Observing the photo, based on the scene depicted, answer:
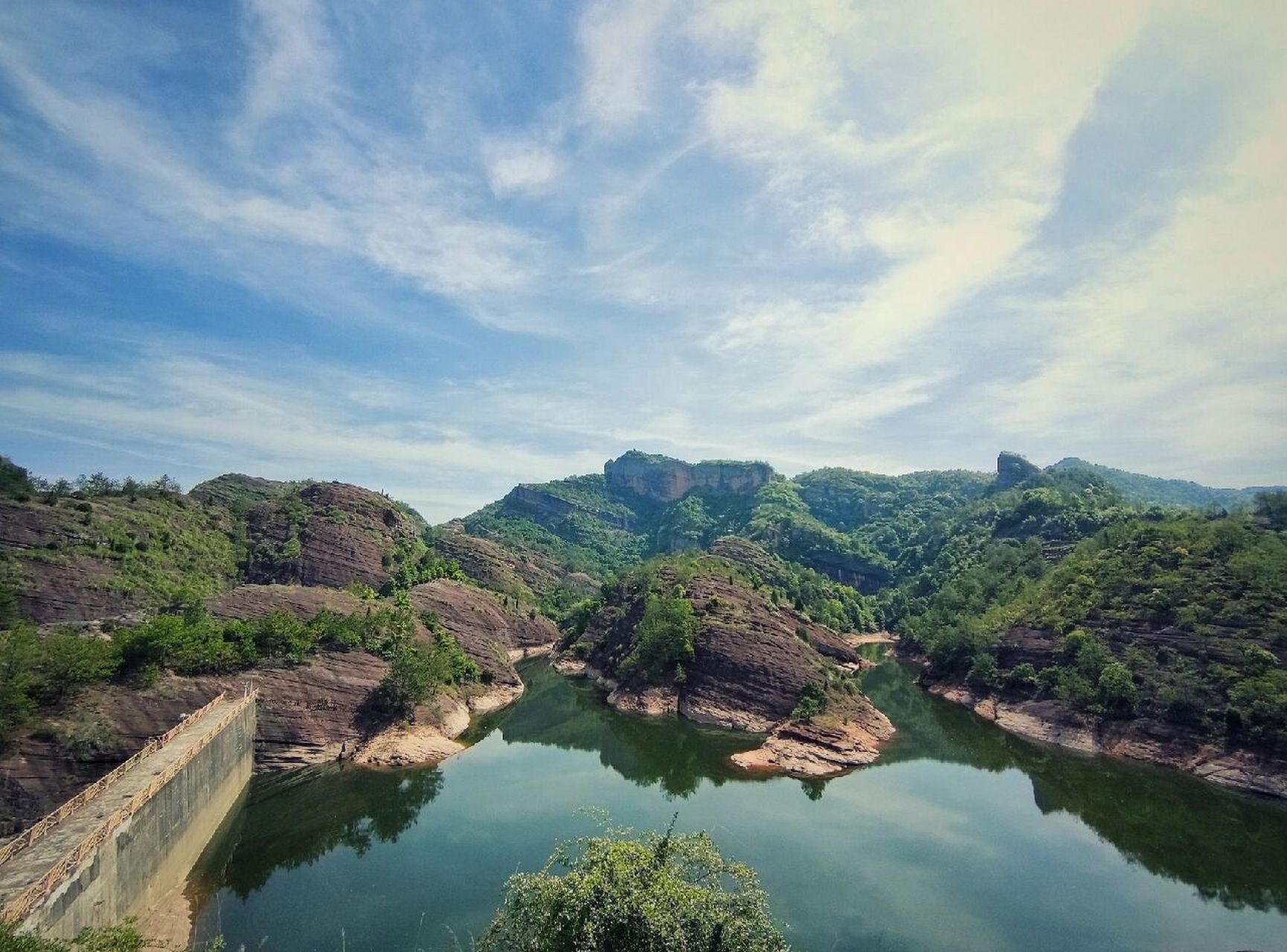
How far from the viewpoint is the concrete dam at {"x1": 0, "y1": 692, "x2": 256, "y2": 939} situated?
21.7m

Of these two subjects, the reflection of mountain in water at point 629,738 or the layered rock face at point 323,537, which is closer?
the reflection of mountain in water at point 629,738

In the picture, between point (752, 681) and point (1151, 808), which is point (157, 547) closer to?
point (752, 681)

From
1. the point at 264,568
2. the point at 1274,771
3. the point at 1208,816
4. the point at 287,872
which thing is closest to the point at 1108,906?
the point at 1208,816

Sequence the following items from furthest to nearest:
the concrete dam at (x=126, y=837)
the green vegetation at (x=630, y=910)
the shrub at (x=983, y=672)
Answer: the shrub at (x=983, y=672), the concrete dam at (x=126, y=837), the green vegetation at (x=630, y=910)

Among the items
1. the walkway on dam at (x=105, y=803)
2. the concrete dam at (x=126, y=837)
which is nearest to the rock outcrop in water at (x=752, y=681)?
the concrete dam at (x=126, y=837)

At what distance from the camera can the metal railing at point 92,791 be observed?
24042 millimetres

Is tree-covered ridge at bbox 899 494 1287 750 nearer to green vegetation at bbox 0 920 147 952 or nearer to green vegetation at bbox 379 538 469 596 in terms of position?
green vegetation at bbox 0 920 147 952

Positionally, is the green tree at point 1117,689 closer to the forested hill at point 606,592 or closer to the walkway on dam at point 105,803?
the forested hill at point 606,592

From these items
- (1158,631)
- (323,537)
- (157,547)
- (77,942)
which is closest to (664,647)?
(1158,631)

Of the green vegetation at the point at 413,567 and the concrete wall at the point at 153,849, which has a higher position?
the green vegetation at the point at 413,567

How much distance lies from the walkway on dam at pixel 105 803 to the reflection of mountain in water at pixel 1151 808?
49.0m

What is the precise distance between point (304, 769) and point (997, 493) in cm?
18909

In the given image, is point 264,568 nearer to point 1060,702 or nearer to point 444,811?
point 444,811

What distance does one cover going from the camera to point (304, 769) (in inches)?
1834
